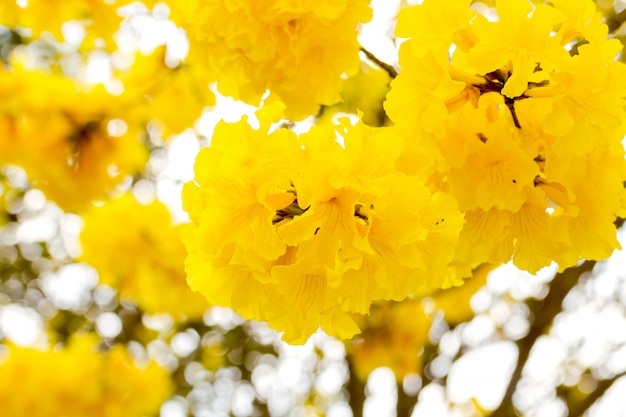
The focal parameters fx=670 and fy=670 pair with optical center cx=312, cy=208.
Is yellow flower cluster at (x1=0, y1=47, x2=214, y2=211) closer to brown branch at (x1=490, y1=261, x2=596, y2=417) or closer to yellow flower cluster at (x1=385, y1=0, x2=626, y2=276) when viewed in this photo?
yellow flower cluster at (x1=385, y1=0, x2=626, y2=276)

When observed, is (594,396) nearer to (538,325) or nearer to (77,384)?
(538,325)

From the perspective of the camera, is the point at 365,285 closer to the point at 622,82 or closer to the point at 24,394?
the point at 622,82

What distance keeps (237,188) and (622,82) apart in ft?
1.54

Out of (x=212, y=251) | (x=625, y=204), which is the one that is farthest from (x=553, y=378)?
(x=212, y=251)

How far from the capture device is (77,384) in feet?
7.91

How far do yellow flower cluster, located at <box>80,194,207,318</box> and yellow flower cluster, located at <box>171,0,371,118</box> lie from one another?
4.48 ft

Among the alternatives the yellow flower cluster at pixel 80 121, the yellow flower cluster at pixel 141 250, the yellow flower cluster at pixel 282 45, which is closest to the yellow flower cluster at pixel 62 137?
the yellow flower cluster at pixel 80 121

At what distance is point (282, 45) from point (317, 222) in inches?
15.3

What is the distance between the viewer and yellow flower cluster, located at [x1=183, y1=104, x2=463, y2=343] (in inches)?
30.0

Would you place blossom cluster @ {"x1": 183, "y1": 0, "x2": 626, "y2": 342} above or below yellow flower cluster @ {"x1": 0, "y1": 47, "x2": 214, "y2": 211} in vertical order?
above

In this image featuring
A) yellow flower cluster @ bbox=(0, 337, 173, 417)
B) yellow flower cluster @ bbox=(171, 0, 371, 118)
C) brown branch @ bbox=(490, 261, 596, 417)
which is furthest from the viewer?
brown branch @ bbox=(490, 261, 596, 417)

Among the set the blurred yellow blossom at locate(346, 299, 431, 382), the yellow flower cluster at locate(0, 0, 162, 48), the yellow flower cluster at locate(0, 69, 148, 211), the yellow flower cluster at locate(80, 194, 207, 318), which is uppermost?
the yellow flower cluster at locate(0, 0, 162, 48)

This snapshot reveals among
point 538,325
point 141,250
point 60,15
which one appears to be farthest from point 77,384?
point 538,325

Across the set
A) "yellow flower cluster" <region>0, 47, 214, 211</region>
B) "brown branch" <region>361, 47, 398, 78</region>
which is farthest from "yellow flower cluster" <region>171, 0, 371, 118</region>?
"yellow flower cluster" <region>0, 47, 214, 211</region>
